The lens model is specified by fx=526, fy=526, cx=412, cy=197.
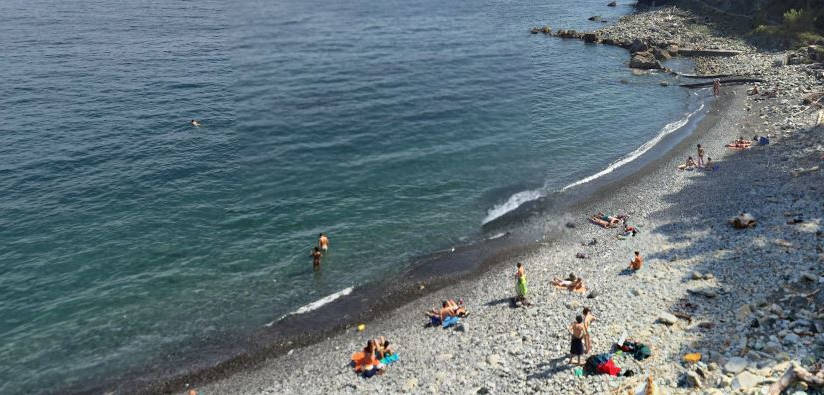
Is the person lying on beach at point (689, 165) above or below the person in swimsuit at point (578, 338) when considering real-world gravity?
above

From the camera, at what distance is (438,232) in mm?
39031

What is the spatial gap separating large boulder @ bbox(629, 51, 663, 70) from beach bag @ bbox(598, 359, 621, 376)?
2728 inches

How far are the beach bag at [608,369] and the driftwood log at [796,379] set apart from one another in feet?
17.8

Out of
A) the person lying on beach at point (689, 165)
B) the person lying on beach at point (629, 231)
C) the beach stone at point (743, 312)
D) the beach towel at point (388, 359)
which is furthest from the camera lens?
the person lying on beach at point (689, 165)

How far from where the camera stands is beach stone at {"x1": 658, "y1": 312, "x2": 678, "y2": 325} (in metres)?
24.2

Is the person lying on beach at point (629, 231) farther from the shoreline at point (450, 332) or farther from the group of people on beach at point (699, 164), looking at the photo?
the group of people on beach at point (699, 164)

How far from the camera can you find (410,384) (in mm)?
23875

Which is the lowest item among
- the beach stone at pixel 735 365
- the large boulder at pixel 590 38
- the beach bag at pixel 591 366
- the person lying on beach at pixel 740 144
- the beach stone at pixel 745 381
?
the beach bag at pixel 591 366

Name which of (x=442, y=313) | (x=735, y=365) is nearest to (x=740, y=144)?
(x=735, y=365)

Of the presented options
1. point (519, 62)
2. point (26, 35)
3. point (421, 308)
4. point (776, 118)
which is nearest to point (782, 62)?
point (776, 118)

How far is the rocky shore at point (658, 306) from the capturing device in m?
20.9

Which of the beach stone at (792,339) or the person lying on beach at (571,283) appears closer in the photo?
the beach stone at (792,339)

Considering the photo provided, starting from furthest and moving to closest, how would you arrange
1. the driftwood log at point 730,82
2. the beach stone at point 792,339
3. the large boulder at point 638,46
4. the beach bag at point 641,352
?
the large boulder at point 638,46 → the driftwood log at point 730,82 → the beach bag at point 641,352 → the beach stone at point 792,339

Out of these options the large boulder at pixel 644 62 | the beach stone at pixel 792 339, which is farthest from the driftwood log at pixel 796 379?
the large boulder at pixel 644 62
